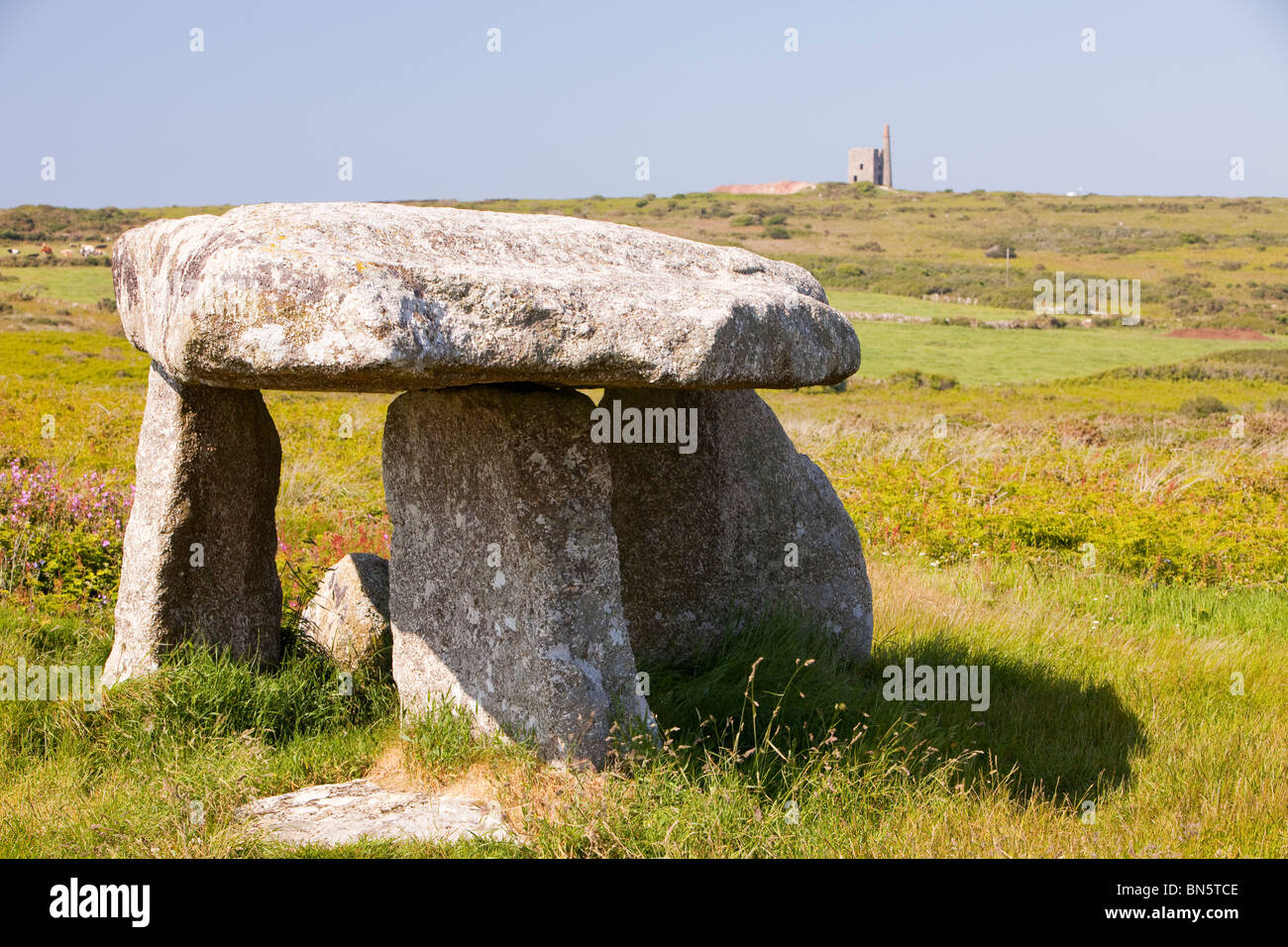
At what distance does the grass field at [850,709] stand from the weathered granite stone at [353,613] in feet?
0.49

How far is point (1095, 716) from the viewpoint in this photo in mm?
5605

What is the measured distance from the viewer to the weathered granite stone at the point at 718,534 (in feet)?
18.5

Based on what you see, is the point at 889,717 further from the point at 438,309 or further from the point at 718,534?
the point at 438,309

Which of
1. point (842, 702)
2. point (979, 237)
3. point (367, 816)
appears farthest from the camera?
point (979, 237)

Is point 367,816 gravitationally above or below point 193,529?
below

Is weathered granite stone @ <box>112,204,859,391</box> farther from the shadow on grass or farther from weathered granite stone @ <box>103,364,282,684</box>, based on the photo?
the shadow on grass

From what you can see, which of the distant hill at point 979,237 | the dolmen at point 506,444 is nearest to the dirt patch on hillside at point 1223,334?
the distant hill at point 979,237

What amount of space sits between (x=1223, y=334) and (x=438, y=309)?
4963cm

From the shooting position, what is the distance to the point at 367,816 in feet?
13.2

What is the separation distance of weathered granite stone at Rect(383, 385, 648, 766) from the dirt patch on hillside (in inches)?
1840

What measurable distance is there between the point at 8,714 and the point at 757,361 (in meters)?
3.80

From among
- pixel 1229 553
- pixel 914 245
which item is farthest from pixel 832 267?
pixel 1229 553

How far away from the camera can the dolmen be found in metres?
3.54

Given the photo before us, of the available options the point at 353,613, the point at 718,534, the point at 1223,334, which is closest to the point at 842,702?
the point at 718,534
